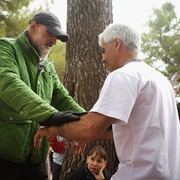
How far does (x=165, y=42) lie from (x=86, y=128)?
1737cm

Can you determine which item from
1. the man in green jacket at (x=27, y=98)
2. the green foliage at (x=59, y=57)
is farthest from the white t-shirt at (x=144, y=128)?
the green foliage at (x=59, y=57)

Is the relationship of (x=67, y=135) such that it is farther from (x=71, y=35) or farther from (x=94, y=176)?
(x=71, y=35)

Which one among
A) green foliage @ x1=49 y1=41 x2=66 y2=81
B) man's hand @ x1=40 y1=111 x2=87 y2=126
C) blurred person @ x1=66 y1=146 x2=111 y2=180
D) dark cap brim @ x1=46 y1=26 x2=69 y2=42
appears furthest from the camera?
green foliage @ x1=49 y1=41 x2=66 y2=81

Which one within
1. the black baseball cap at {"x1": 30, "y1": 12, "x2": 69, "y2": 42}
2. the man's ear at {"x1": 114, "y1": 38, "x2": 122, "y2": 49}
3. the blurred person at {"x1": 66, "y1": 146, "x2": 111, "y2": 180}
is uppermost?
the black baseball cap at {"x1": 30, "y1": 12, "x2": 69, "y2": 42}

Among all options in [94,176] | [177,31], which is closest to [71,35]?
[94,176]

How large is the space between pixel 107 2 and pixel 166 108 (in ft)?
9.50

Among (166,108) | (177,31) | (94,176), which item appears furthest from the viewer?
(177,31)

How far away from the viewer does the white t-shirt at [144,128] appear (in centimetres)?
180

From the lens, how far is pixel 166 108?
1937 millimetres

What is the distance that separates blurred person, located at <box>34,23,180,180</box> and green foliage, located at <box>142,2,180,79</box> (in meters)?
15.9

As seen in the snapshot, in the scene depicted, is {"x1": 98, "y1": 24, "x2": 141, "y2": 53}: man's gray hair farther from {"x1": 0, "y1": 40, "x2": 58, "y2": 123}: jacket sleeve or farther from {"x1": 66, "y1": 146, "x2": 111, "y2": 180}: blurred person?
{"x1": 66, "y1": 146, "x2": 111, "y2": 180}: blurred person

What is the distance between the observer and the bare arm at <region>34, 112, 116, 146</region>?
1771mm

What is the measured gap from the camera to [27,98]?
201 centimetres

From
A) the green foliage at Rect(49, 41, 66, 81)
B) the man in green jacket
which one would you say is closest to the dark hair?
the man in green jacket
